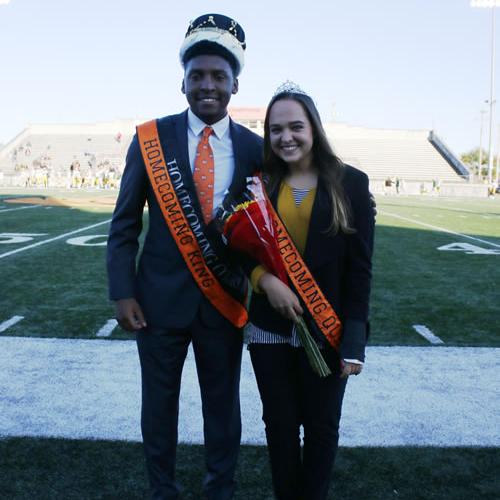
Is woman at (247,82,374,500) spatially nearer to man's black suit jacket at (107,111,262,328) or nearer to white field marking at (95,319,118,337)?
man's black suit jacket at (107,111,262,328)

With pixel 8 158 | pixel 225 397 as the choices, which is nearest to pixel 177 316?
pixel 225 397

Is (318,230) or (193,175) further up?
(193,175)

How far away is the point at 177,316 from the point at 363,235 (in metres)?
0.71

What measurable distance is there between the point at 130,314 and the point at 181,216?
0.39 m

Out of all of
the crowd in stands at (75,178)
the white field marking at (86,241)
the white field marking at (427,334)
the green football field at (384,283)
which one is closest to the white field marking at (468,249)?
the green football field at (384,283)

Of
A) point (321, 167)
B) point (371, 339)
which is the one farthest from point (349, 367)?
point (371, 339)

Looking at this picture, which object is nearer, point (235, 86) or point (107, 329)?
point (235, 86)

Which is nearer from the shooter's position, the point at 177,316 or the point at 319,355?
the point at 319,355

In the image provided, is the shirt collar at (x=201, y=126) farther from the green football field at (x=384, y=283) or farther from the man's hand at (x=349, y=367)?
the green football field at (x=384, y=283)

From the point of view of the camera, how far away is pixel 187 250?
2.22 metres

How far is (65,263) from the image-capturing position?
7.82 meters

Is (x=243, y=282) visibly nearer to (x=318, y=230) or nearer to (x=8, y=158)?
(x=318, y=230)

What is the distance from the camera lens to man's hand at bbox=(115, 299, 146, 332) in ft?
7.25

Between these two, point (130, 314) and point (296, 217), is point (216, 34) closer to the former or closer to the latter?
point (296, 217)
